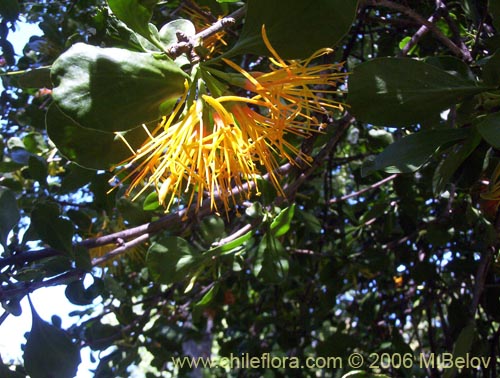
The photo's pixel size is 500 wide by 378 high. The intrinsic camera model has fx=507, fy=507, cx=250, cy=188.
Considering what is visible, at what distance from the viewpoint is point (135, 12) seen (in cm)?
92

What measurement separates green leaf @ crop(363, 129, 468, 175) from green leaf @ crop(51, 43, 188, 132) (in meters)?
0.44

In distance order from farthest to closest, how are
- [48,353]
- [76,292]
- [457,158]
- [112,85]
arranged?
1. [76,292]
2. [48,353]
3. [457,158]
4. [112,85]

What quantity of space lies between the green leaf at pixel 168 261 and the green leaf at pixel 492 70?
0.78 meters

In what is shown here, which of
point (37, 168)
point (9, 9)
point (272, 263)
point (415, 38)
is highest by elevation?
point (9, 9)

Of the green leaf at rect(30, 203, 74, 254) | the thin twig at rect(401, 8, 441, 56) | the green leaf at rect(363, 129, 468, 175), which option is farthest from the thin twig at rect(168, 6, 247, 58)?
the thin twig at rect(401, 8, 441, 56)

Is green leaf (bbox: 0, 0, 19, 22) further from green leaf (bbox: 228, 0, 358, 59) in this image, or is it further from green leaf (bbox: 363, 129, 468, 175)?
green leaf (bbox: 363, 129, 468, 175)

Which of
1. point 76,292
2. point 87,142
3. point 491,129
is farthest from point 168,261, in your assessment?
point 491,129

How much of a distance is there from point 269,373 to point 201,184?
1.67 meters

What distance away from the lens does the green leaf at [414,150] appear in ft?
3.37

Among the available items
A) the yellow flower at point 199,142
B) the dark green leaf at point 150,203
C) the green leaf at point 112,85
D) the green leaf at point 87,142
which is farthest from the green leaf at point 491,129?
the dark green leaf at point 150,203

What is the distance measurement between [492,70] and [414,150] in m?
0.21

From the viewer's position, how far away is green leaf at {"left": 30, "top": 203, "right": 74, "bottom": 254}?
1.22 metres

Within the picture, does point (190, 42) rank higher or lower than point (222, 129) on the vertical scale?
higher

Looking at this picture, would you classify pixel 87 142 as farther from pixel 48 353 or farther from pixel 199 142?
pixel 48 353
